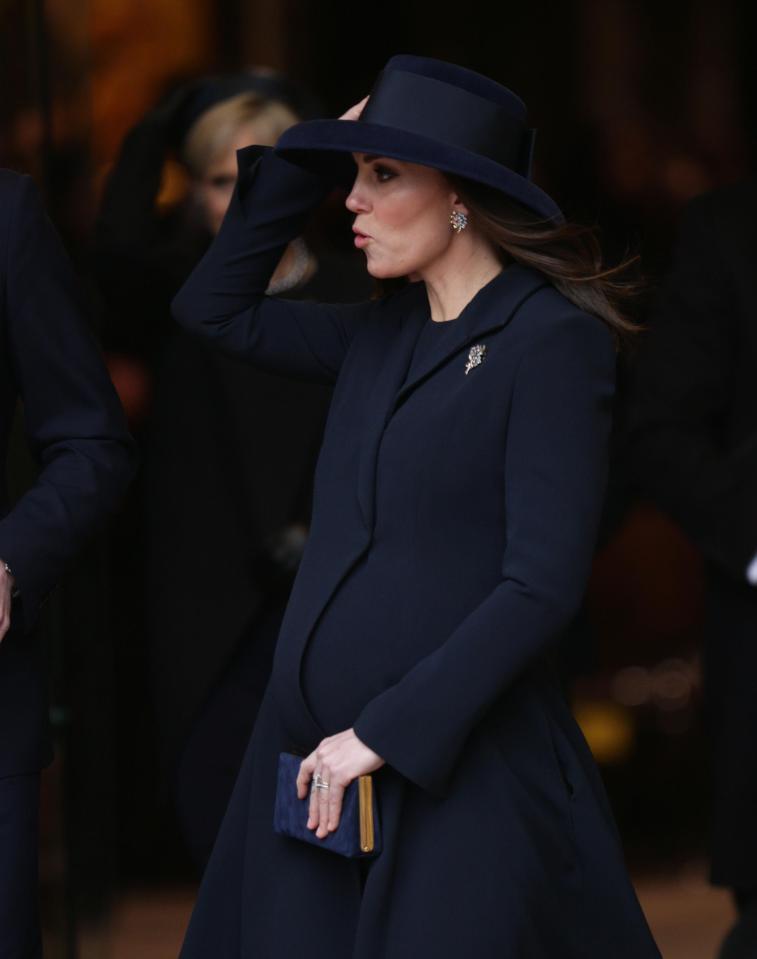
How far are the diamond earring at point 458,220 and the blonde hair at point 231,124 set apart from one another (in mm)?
1255

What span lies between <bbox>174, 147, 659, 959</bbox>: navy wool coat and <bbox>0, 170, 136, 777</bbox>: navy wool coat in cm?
32

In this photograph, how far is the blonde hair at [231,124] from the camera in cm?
393

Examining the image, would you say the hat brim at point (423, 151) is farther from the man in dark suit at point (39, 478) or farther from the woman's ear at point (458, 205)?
the man in dark suit at point (39, 478)

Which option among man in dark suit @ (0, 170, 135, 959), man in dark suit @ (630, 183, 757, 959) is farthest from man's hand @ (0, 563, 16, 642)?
man in dark suit @ (630, 183, 757, 959)

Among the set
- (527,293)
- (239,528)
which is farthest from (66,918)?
(527,293)

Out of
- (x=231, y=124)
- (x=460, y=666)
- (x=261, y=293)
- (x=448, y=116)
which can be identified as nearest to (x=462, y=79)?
(x=448, y=116)

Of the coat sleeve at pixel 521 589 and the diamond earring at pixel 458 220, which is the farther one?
the diamond earring at pixel 458 220

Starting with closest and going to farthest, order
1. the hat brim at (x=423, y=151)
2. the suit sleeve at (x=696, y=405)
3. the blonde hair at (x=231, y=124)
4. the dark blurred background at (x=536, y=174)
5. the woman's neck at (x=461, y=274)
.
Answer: the hat brim at (x=423, y=151), the woman's neck at (x=461, y=274), the suit sleeve at (x=696, y=405), the blonde hair at (x=231, y=124), the dark blurred background at (x=536, y=174)

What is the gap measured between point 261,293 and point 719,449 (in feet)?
4.20

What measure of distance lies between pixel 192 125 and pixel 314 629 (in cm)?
160

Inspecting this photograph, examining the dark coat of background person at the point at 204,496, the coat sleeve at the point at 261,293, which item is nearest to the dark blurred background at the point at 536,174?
the dark coat of background person at the point at 204,496

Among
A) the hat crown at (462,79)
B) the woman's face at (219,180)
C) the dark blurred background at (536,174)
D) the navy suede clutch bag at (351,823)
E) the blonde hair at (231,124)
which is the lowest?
the dark blurred background at (536,174)

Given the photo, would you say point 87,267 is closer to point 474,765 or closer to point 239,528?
point 239,528

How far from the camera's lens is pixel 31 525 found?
278 cm
